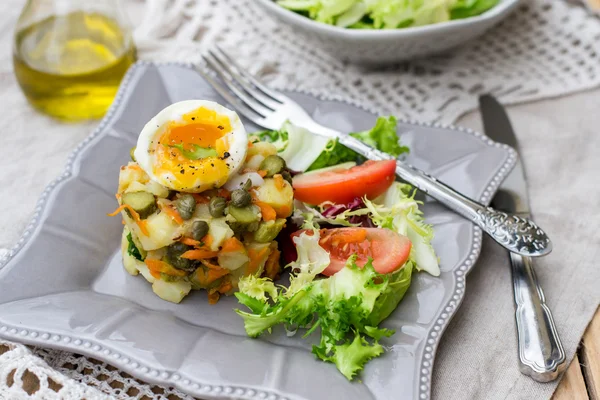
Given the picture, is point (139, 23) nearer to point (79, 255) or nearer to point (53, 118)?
point (53, 118)

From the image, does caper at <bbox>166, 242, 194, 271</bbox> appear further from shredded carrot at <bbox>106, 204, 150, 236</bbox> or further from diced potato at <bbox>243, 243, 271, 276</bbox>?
diced potato at <bbox>243, 243, 271, 276</bbox>

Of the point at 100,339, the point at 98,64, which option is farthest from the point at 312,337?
the point at 98,64

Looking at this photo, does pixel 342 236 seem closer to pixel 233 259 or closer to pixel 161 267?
pixel 233 259

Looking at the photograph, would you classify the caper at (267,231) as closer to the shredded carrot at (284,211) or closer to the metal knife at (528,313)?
the shredded carrot at (284,211)

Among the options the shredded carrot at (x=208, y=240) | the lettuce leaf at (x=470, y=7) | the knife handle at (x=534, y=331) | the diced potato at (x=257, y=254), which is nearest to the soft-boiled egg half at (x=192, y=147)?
the shredded carrot at (x=208, y=240)

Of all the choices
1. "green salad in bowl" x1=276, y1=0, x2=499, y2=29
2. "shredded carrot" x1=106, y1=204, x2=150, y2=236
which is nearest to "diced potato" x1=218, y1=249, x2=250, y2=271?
"shredded carrot" x1=106, y1=204, x2=150, y2=236

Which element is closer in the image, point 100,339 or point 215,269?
point 100,339
